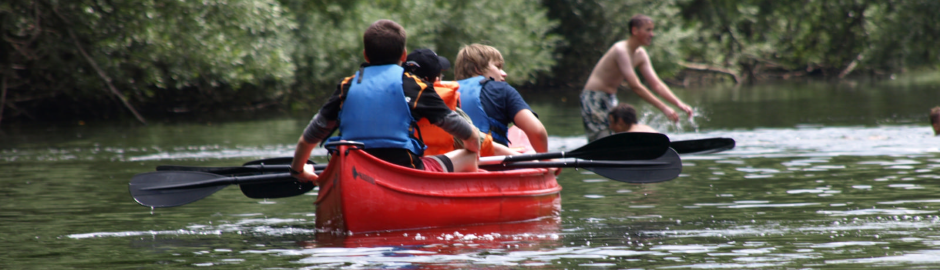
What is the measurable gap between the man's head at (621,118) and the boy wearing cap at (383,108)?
473 cm

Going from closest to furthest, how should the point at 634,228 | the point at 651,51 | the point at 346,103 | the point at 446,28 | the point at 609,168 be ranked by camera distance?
the point at 346,103 < the point at 634,228 < the point at 609,168 < the point at 446,28 < the point at 651,51

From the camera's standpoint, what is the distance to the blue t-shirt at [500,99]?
694cm

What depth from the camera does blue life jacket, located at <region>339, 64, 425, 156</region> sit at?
18.8 ft

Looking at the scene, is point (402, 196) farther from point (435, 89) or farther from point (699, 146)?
point (699, 146)

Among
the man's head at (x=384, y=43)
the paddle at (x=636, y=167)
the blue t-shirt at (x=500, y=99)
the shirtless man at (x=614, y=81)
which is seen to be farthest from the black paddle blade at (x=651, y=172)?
the shirtless man at (x=614, y=81)

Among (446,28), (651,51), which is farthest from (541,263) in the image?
(651,51)

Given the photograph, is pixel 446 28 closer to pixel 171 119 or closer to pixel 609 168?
pixel 171 119

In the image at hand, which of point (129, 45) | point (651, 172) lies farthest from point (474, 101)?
point (129, 45)

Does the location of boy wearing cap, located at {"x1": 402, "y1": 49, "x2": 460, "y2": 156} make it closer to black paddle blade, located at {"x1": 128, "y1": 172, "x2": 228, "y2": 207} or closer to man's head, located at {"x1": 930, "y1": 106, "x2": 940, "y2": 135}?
black paddle blade, located at {"x1": 128, "y1": 172, "x2": 228, "y2": 207}

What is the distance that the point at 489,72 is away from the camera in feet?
23.2

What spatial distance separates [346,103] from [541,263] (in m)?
1.48

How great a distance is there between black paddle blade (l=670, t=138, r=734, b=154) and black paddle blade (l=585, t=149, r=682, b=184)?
8.0 inches

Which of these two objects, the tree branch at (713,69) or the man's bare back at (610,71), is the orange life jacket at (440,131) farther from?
the tree branch at (713,69)

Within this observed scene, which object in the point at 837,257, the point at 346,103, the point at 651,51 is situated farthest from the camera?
the point at 651,51
